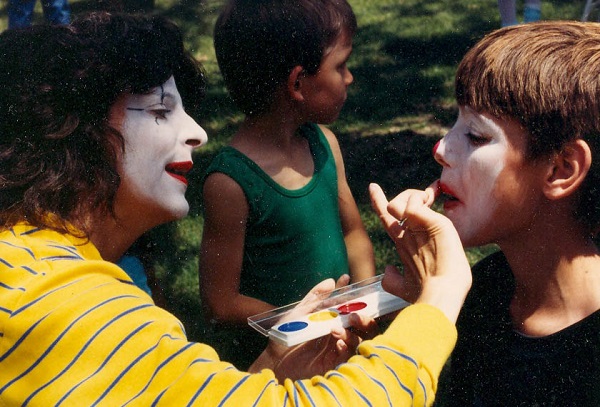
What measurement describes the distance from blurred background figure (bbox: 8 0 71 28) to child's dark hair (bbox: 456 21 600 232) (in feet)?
→ 7.94

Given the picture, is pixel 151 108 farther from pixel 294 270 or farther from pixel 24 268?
pixel 294 270

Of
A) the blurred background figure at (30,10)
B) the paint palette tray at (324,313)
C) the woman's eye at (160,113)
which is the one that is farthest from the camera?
the blurred background figure at (30,10)

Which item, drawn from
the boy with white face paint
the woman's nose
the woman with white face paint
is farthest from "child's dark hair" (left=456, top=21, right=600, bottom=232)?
the woman's nose

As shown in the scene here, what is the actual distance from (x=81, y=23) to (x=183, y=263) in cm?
181

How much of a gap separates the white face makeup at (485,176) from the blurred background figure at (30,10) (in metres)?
2.39

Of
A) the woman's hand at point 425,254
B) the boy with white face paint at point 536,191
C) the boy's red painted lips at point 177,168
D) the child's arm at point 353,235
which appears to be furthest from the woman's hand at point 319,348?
the child's arm at point 353,235

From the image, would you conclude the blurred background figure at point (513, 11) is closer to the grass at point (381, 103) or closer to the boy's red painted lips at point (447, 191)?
the grass at point (381, 103)

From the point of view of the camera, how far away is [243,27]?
237cm

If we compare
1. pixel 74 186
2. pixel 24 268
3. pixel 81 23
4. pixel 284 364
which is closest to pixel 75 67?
pixel 81 23

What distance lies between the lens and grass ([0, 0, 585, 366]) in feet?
Result: 11.2

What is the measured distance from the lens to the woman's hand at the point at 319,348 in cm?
Result: 160

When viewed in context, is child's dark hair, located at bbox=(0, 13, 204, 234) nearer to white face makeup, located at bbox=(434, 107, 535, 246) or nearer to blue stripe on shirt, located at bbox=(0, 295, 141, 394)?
blue stripe on shirt, located at bbox=(0, 295, 141, 394)

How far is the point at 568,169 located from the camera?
1.53 m

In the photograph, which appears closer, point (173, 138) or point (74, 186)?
point (74, 186)
